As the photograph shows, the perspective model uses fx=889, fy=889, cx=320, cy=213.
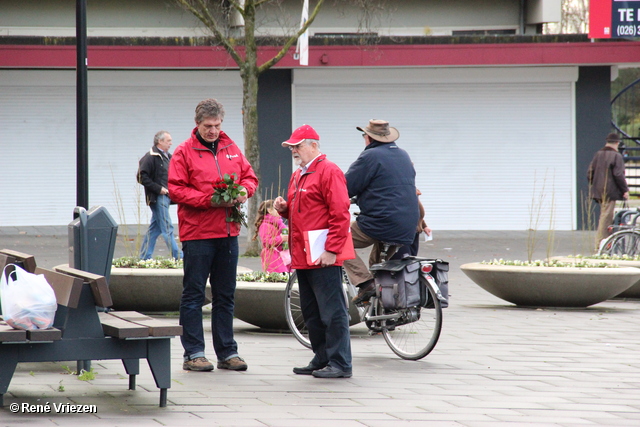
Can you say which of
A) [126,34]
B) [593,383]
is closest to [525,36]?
[126,34]

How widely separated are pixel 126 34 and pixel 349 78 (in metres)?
5.96

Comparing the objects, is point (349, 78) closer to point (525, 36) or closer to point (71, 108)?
point (525, 36)

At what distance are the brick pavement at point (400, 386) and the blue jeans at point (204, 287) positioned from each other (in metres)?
0.23

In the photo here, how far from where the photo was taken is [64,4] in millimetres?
22422

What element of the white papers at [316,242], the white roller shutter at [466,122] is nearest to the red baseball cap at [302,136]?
the white papers at [316,242]

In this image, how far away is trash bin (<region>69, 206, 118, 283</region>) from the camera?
19.9ft

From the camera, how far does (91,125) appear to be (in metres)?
21.3

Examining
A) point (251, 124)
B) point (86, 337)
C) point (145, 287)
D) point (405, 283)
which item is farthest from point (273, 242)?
point (251, 124)

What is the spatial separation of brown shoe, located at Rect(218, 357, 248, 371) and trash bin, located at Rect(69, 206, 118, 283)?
1086 millimetres

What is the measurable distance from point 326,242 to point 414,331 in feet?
4.97

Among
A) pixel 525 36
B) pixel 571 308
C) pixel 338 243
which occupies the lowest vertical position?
pixel 571 308

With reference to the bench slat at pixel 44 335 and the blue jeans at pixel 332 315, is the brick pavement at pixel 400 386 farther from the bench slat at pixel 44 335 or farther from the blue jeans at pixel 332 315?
the bench slat at pixel 44 335

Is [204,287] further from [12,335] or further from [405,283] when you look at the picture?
[12,335]

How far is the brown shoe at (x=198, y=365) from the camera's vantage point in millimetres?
6438
